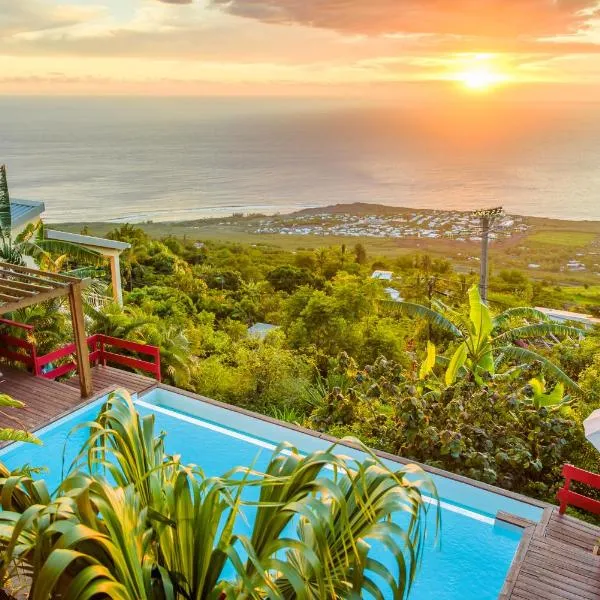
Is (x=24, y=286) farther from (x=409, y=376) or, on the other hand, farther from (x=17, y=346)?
(x=409, y=376)

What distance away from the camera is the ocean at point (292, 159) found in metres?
68.3

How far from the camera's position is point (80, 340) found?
27.1ft

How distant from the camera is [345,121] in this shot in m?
129

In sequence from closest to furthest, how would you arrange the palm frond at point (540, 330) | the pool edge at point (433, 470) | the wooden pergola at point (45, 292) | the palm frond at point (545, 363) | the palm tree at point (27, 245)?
the pool edge at point (433, 470) → the wooden pergola at point (45, 292) → the palm frond at point (545, 363) → the palm frond at point (540, 330) → the palm tree at point (27, 245)

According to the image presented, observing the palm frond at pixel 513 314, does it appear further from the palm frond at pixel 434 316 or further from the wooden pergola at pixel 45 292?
the wooden pergola at pixel 45 292

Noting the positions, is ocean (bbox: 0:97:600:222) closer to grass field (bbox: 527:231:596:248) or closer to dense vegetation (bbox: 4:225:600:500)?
grass field (bbox: 527:231:596:248)

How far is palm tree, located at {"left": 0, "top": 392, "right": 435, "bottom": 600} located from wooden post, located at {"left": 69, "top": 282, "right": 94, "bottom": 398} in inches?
211

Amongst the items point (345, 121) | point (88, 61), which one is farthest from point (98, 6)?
point (345, 121)

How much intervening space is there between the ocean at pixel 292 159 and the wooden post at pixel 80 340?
52.1 m

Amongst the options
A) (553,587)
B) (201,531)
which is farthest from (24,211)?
(201,531)

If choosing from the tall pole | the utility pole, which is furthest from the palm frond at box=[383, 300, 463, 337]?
the tall pole

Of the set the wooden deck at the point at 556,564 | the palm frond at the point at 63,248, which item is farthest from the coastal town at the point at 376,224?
the wooden deck at the point at 556,564

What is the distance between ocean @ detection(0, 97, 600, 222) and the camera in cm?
6831

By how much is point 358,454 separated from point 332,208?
62.3 metres
